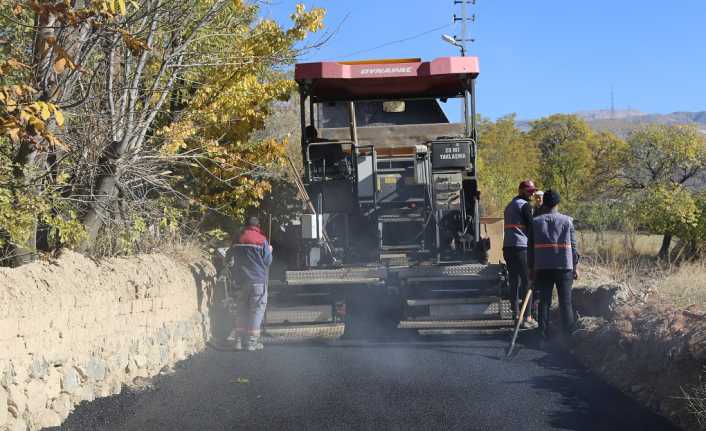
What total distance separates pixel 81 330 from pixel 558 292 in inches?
194

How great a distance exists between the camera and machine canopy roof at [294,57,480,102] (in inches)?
390

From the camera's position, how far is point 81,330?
6.27 meters

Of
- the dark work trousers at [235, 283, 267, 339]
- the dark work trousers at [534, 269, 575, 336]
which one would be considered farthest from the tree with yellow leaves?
the dark work trousers at [534, 269, 575, 336]

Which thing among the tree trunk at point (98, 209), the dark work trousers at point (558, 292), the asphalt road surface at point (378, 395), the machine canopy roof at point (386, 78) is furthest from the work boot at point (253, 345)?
the machine canopy roof at point (386, 78)

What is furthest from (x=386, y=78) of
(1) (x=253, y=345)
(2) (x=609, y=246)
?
(2) (x=609, y=246)

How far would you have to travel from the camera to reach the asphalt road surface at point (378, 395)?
18.9 feet

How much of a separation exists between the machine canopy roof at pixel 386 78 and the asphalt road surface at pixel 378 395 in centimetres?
347

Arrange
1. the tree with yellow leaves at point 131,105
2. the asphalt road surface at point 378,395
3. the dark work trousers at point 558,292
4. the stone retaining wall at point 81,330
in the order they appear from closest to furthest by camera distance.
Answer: the stone retaining wall at point 81,330
the asphalt road surface at point 378,395
the tree with yellow leaves at point 131,105
the dark work trousers at point 558,292

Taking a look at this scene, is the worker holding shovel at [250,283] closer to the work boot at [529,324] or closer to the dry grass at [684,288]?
the work boot at [529,324]

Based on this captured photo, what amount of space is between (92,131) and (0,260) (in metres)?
1.79

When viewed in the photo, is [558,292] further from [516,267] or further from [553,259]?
[516,267]

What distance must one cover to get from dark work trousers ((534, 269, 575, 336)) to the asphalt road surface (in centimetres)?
36

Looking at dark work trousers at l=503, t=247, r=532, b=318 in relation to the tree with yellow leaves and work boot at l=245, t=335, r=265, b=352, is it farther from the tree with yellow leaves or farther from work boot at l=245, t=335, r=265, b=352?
the tree with yellow leaves

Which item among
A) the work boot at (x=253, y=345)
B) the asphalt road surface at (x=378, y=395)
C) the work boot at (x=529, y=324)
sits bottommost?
the asphalt road surface at (x=378, y=395)
